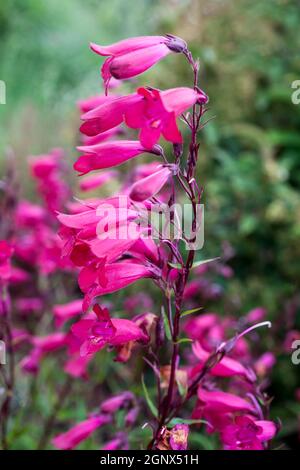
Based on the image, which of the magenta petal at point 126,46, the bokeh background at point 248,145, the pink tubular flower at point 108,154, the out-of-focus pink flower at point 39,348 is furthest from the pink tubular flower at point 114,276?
the bokeh background at point 248,145

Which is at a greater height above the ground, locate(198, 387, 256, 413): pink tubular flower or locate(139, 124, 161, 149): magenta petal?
locate(139, 124, 161, 149): magenta petal

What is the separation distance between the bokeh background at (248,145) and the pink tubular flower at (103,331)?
3.70 ft

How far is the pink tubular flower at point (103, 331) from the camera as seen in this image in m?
1.19

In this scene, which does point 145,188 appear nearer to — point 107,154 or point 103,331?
point 107,154

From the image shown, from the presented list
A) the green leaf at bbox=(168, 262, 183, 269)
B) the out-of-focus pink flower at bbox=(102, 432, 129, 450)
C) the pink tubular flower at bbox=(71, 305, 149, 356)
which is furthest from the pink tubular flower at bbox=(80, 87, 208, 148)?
the out-of-focus pink flower at bbox=(102, 432, 129, 450)

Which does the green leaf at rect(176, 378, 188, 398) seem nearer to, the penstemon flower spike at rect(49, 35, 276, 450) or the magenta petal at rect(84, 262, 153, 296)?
the penstemon flower spike at rect(49, 35, 276, 450)

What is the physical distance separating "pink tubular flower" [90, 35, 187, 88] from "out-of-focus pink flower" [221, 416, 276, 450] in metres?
0.74

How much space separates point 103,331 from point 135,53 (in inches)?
21.1

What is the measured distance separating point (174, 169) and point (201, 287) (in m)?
1.52

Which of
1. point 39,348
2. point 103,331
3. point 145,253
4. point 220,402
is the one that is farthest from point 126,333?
point 39,348

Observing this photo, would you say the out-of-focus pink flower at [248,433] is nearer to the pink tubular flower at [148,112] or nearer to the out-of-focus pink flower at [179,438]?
the out-of-focus pink flower at [179,438]

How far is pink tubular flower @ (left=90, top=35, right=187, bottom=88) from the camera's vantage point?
1.09 meters
